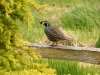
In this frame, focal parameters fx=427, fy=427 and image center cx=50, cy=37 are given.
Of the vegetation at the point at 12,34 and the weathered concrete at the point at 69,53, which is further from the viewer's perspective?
the weathered concrete at the point at 69,53

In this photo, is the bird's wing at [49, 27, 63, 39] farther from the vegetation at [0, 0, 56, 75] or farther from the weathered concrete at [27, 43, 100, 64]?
the vegetation at [0, 0, 56, 75]

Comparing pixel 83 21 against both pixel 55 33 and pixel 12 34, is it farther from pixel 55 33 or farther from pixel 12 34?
pixel 12 34

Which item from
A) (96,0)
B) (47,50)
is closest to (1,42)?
(47,50)

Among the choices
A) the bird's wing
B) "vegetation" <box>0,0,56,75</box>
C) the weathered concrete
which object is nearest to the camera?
"vegetation" <box>0,0,56,75</box>

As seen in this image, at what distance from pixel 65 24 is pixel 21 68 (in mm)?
7801

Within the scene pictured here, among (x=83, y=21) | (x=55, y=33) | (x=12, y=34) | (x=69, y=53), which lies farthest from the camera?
(x=83, y=21)

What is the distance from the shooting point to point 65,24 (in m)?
11.2

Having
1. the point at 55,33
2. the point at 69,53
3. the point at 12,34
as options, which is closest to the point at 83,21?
the point at 55,33

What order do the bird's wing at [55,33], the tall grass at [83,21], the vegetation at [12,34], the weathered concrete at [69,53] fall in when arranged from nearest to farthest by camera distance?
the vegetation at [12,34] → the weathered concrete at [69,53] → the bird's wing at [55,33] → the tall grass at [83,21]

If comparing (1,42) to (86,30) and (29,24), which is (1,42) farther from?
(86,30)

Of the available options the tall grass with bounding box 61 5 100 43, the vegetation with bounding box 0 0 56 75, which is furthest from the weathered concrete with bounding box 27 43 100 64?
the tall grass with bounding box 61 5 100 43

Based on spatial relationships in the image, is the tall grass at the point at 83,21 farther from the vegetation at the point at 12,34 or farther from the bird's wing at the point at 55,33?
the vegetation at the point at 12,34

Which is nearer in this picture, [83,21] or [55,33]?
[55,33]

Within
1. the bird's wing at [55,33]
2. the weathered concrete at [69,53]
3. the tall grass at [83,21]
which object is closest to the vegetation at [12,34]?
the weathered concrete at [69,53]
